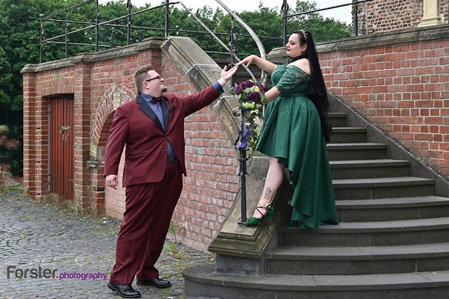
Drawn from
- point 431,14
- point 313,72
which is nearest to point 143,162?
point 313,72

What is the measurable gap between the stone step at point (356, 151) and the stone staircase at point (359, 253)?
28 centimetres

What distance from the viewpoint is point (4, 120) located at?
1795cm

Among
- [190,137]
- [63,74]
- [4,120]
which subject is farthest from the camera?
[4,120]

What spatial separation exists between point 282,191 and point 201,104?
1.04 metres

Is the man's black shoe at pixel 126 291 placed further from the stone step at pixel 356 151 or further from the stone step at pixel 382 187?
the stone step at pixel 356 151

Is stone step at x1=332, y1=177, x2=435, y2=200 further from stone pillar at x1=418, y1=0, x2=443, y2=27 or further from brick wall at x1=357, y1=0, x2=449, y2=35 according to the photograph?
brick wall at x1=357, y1=0, x2=449, y2=35

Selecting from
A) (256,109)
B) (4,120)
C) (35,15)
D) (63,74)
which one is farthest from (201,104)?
(35,15)

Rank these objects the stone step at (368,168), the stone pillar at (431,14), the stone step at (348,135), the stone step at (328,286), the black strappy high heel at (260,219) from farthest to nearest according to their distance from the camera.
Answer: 1. the stone pillar at (431,14)
2. the stone step at (348,135)
3. the stone step at (368,168)
4. the black strappy high heel at (260,219)
5. the stone step at (328,286)

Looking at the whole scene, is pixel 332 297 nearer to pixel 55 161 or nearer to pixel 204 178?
pixel 204 178

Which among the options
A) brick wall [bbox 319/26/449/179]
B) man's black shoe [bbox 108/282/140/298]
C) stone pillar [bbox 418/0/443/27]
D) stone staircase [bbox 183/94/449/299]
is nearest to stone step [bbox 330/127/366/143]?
brick wall [bbox 319/26/449/179]

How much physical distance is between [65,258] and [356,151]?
336 centimetres

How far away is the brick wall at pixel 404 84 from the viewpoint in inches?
280

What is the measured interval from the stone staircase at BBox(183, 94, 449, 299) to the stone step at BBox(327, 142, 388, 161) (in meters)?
0.28

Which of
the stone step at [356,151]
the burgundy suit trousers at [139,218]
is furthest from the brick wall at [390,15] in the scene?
the burgundy suit trousers at [139,218]
